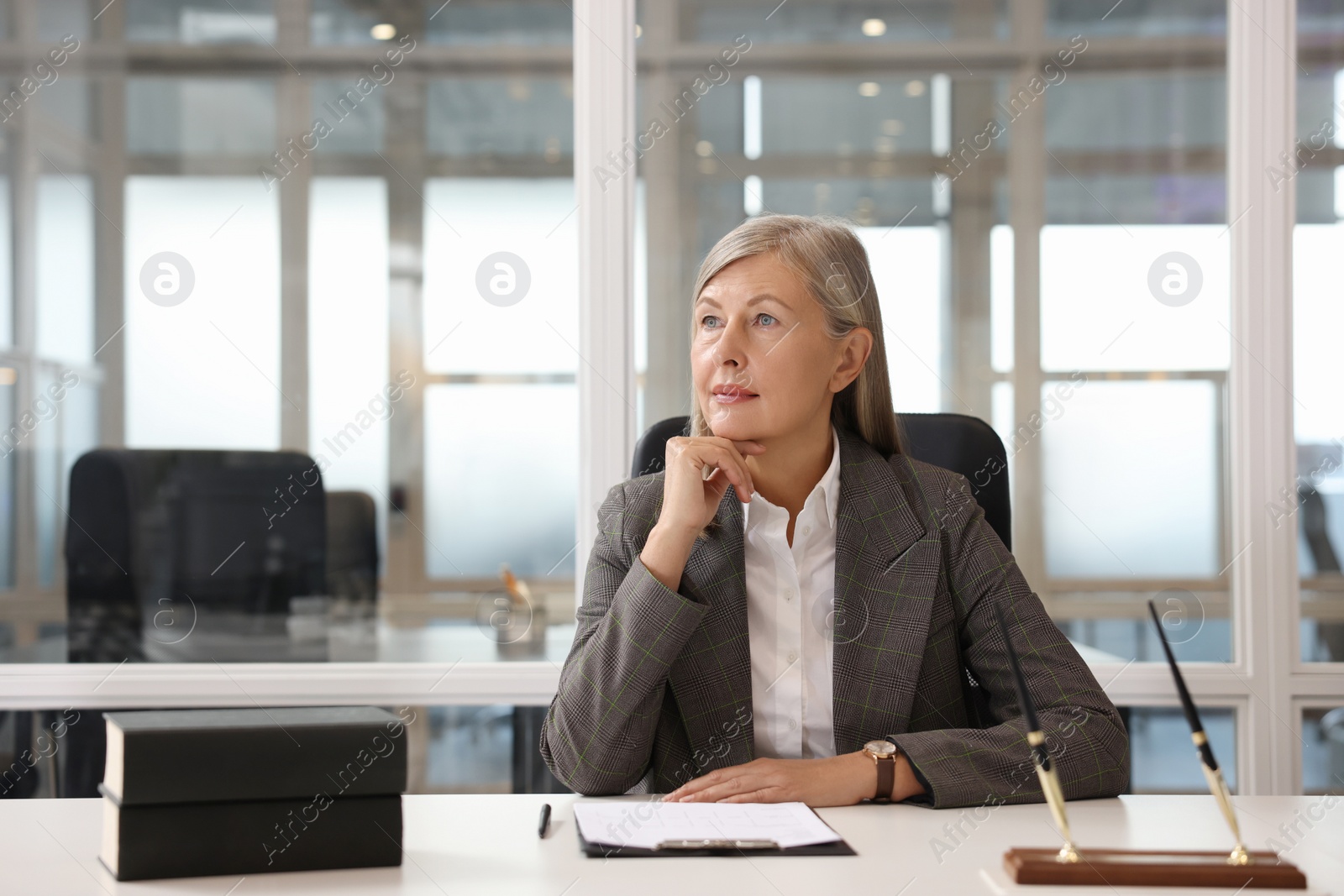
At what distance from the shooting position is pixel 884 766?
132cm

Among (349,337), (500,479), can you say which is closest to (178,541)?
(349,337)

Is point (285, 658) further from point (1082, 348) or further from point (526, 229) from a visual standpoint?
point (1082, 348)

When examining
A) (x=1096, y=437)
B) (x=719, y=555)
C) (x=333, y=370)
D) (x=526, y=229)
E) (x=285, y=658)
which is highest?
(x=526, y=229)

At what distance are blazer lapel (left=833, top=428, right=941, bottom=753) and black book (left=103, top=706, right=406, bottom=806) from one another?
71 cm

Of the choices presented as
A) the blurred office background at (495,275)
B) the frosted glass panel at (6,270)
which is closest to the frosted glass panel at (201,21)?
the blurred office background at (495,275)

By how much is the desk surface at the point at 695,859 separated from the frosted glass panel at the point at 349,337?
1293mm

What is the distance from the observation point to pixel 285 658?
2486mm

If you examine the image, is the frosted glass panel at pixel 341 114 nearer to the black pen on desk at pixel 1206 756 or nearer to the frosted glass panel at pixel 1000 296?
the frosted glass panel at pixel 1000 296

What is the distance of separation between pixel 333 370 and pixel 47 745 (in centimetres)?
107

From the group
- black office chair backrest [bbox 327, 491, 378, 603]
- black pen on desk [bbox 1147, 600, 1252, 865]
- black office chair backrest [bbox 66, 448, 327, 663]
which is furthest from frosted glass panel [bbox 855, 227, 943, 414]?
black pen on desk [bbox 1147, 600, 1252, 865]

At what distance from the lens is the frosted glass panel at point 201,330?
250 centimetres

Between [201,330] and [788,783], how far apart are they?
1.86m

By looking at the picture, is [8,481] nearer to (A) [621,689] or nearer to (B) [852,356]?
(A) [621,689]

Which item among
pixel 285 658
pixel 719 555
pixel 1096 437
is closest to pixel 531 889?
pixel 719 555
